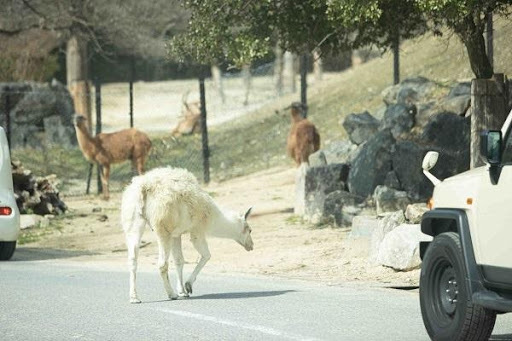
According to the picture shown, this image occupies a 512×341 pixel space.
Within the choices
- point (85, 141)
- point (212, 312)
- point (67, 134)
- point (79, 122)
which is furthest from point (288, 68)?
point (212, 312)

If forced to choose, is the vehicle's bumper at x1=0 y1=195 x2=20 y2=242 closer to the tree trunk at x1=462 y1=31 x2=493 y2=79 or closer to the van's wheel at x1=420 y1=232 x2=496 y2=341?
the tree trunk at x1=462 y1=31 x2=493 y2=79

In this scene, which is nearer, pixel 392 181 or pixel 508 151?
pixel 508 151

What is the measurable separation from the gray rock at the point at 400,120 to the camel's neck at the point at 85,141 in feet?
26.3

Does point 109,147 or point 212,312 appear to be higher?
point 109,147

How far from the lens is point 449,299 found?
29.6 feet

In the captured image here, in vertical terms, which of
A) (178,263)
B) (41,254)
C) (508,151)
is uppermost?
(508,151)

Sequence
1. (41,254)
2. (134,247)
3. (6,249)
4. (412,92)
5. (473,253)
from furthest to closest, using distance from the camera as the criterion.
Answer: (412,92), (41,254), (6,249), (134,247), (473,253)

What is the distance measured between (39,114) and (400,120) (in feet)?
55.5

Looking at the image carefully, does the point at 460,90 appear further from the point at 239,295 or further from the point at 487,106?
the point at 239,295

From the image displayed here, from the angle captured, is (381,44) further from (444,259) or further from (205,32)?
(444,259)

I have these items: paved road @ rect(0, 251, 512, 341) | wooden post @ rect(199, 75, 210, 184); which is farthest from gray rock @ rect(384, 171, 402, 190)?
wooden post @ rect(199, 75, 210, 184)

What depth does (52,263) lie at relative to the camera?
17344 millimetres

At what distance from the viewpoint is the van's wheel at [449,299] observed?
28.0 feet

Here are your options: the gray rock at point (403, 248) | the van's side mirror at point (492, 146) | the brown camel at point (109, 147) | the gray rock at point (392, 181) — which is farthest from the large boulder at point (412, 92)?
the van's side mirror at point (492, 146)
